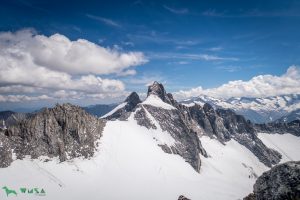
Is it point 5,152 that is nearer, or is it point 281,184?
point 281,184

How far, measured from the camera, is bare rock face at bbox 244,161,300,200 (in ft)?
92.5

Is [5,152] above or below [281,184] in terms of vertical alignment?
below

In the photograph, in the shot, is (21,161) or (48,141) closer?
(21,161)

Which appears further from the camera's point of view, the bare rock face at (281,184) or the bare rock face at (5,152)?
the bare rock face at (5,152)

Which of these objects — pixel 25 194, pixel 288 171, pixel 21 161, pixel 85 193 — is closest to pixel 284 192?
pixel 288 171

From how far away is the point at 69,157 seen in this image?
7869 inches

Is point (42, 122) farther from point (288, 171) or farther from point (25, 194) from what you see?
point (288, 171)

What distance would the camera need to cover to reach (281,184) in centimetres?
2928

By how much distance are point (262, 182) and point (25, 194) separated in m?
151

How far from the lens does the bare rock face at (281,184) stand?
28203 mm

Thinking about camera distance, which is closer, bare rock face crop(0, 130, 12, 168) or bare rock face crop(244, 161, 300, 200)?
bare rock face crop(244, 161, 300, 200)

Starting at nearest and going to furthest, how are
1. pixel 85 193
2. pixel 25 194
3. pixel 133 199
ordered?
pixel 25 194 → pixel 85 193 → pixel 133 199

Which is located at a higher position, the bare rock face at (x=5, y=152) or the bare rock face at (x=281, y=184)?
the bare rock face at (x=281, y=184)

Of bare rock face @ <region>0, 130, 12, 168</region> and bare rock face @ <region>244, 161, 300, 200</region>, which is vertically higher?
bare rock face @ <region>244, 161, 300, 200</region>
